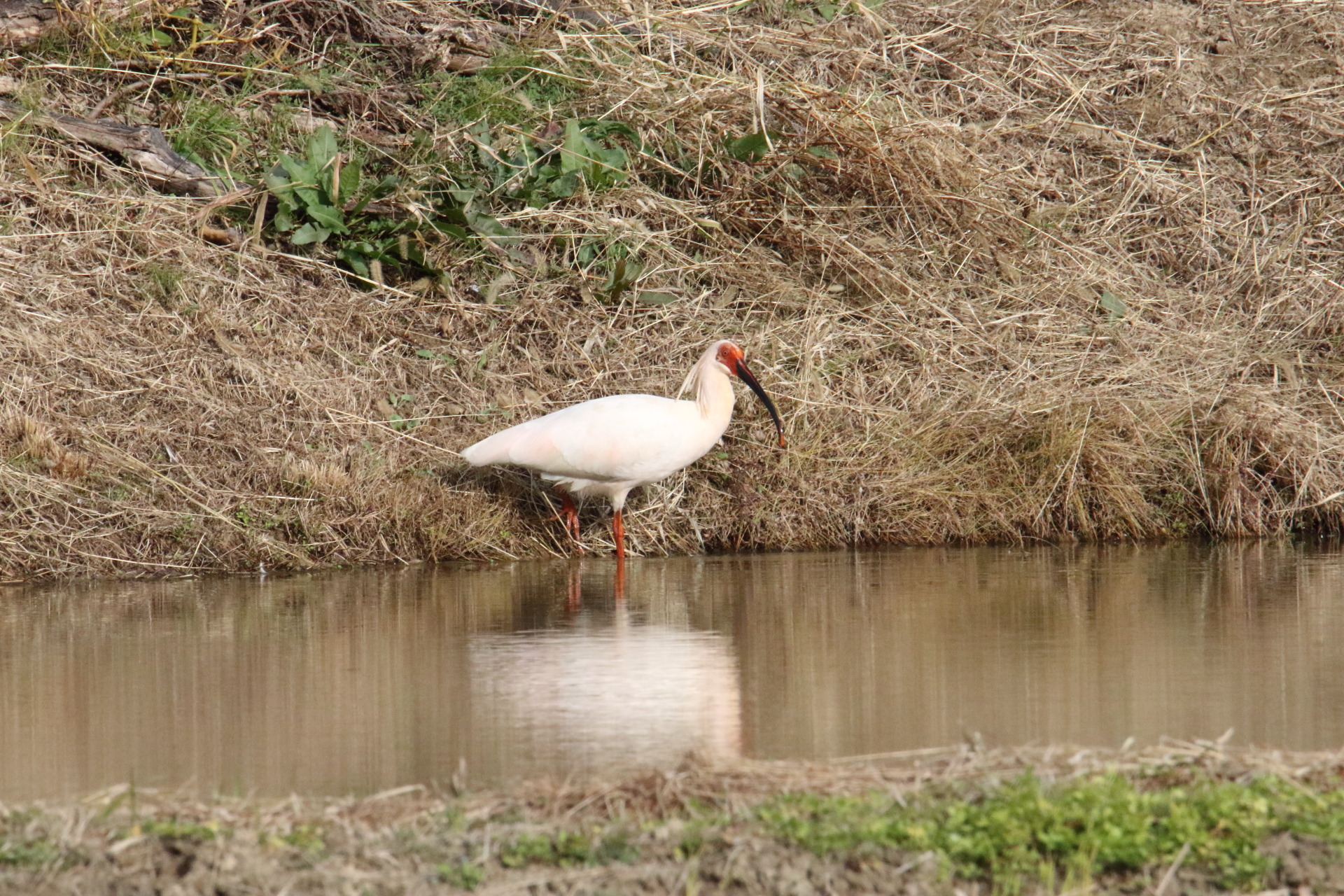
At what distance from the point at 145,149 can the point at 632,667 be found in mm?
6872

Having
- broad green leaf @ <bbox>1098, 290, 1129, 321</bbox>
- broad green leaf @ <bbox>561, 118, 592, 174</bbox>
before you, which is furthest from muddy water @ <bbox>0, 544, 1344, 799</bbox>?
broad green leaf @ <bbox>561, 118, 592, 174</bbox>

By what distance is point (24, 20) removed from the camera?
10820 mm

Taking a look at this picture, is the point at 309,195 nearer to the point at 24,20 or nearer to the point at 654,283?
the point at 654,283

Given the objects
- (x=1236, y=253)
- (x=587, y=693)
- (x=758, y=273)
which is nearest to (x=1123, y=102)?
(x=1236, y=253)

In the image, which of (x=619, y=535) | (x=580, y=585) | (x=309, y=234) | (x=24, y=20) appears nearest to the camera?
(x=580, y=585)

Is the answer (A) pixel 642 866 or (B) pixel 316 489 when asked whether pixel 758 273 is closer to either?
(B) pixel 316 489

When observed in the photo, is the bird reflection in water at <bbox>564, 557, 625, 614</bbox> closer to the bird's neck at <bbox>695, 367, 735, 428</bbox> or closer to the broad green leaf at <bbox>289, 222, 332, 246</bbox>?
the bird's neck at <bbox>695, 367, 735, 428</bbox>

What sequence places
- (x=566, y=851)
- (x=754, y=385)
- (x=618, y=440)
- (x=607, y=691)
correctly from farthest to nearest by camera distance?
1. (x=754, y=385)
2. (x=618, y=440)
3. (x=607, y=691)
4. (x=566, y=851)

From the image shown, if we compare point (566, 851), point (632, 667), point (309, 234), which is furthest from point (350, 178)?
point (566, 851)

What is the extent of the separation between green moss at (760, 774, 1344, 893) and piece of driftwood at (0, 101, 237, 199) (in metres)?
8.24

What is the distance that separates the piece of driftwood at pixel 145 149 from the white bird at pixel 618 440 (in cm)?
351

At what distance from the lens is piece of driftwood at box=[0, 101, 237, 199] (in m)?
10.1

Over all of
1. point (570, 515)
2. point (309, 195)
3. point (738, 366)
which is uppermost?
point (309, 195)

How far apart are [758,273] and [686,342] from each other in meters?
0.94
